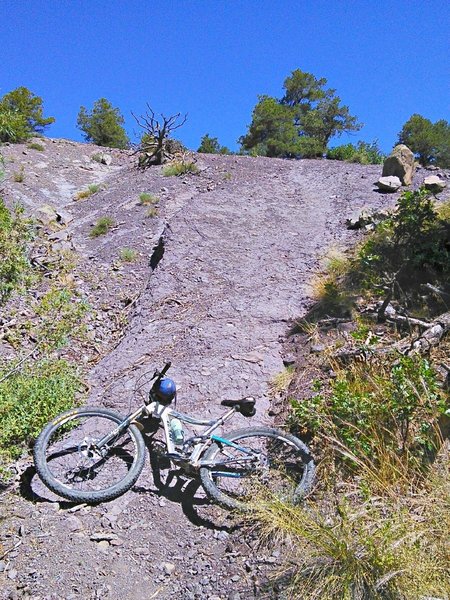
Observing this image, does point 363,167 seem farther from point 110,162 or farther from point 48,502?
point 48,502

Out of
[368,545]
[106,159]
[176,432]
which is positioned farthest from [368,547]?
[106,159]

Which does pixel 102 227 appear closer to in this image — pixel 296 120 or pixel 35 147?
pixel 35 147

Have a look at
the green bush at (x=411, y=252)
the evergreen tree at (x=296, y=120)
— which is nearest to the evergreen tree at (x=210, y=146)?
the evergreen tree at (x=296, y=120)

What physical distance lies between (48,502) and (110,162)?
1541 cm

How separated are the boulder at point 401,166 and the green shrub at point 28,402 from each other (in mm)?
9363

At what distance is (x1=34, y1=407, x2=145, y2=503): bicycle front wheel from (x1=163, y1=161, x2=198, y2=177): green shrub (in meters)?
9.88

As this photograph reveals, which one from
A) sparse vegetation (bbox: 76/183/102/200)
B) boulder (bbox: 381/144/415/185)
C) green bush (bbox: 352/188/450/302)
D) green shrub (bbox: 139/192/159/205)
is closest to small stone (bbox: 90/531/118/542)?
green bush (bbox: 352/188/450/302)

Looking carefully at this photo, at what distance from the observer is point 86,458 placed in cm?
403

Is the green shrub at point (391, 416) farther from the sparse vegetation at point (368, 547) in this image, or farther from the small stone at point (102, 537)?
the small stone at point (102, 537)

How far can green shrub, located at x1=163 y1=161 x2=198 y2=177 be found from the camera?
43.5 feet

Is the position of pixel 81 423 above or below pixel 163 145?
below

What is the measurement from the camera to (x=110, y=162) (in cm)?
1742

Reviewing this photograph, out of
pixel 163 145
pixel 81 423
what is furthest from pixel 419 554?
pixel 163 145

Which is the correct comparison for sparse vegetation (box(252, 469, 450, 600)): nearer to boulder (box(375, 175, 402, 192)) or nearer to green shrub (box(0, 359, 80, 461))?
green shrub (box(0, 359, 80, 461))
